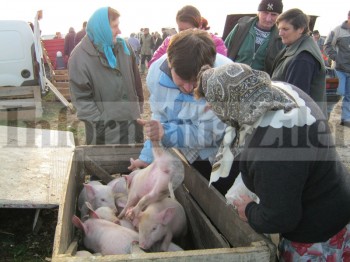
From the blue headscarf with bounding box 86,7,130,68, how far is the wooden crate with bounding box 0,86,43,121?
532 centimetres

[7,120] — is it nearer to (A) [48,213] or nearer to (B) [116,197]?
(A) [48,213]

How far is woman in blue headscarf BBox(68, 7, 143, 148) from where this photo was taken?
4059mm

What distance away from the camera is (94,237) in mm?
2734

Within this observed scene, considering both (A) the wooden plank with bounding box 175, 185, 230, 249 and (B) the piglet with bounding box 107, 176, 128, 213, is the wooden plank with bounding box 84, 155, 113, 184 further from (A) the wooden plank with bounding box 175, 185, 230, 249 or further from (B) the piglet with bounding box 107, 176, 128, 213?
(A) the wooden plank with bounding box 175, 185, 230, 249

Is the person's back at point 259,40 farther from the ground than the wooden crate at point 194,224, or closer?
farther from the ground

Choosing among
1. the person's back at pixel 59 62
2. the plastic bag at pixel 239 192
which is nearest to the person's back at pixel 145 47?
the person's back at pixel 59 62

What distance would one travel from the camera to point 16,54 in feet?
28.8

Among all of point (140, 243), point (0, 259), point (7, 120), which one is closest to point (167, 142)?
point (140, 243)

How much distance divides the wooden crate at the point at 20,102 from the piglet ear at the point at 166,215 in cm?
713

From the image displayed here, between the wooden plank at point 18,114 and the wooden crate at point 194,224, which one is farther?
the wooden plank at point 18,114

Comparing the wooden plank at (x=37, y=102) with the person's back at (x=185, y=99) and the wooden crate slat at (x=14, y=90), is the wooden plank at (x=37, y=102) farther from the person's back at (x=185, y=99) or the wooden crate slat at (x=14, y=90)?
the person's back at (x=185, y=99)

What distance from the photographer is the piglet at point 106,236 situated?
2.54m

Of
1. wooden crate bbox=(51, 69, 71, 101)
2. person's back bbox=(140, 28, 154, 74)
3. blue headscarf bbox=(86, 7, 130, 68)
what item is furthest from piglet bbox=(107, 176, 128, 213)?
person's back bbox=(140, 28, 154, 74)

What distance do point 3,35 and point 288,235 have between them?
8.37m
